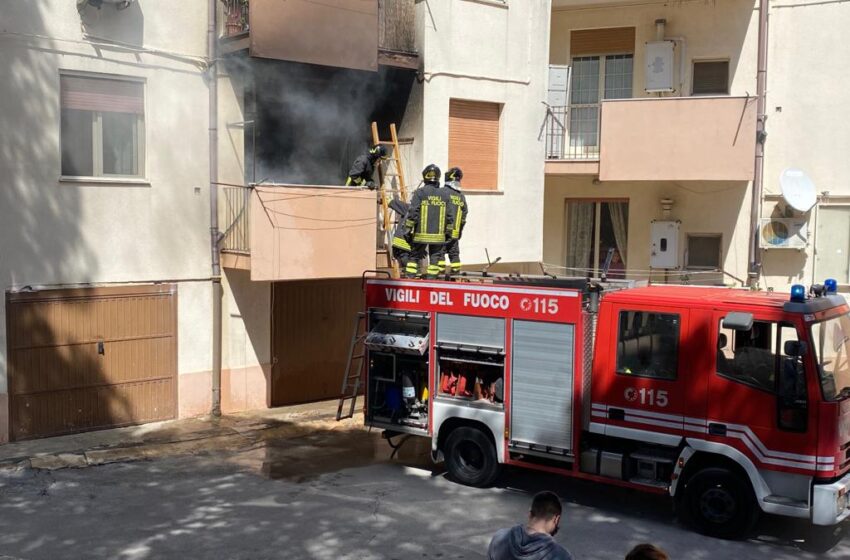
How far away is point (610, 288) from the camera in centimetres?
900

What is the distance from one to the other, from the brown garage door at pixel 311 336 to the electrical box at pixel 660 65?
21.2 feet

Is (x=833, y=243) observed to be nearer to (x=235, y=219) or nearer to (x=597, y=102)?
(x=597, y=102)

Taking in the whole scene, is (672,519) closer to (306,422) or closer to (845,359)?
(845,359)

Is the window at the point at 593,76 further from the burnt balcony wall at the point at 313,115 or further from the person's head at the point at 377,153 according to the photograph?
the person's head at the point at 377,153

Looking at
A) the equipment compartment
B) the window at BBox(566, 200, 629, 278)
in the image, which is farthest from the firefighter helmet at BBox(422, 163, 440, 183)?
the window at BBox(566, 200, 629, 278)

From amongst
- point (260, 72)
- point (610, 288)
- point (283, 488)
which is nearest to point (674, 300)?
point (610, 288)

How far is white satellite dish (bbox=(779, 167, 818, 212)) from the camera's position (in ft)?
46.3

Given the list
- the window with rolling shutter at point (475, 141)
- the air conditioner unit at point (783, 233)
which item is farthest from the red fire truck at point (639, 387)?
the air conditioner unit at point (783, 233)

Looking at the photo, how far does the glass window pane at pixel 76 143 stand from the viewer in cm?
1133

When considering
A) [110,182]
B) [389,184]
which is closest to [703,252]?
[389,184]

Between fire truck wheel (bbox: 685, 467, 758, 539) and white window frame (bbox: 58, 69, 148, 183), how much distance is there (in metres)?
8.00

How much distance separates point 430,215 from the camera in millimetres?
11156

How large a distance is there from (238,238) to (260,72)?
2.49 metres

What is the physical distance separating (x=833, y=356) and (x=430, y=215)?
200 inches
